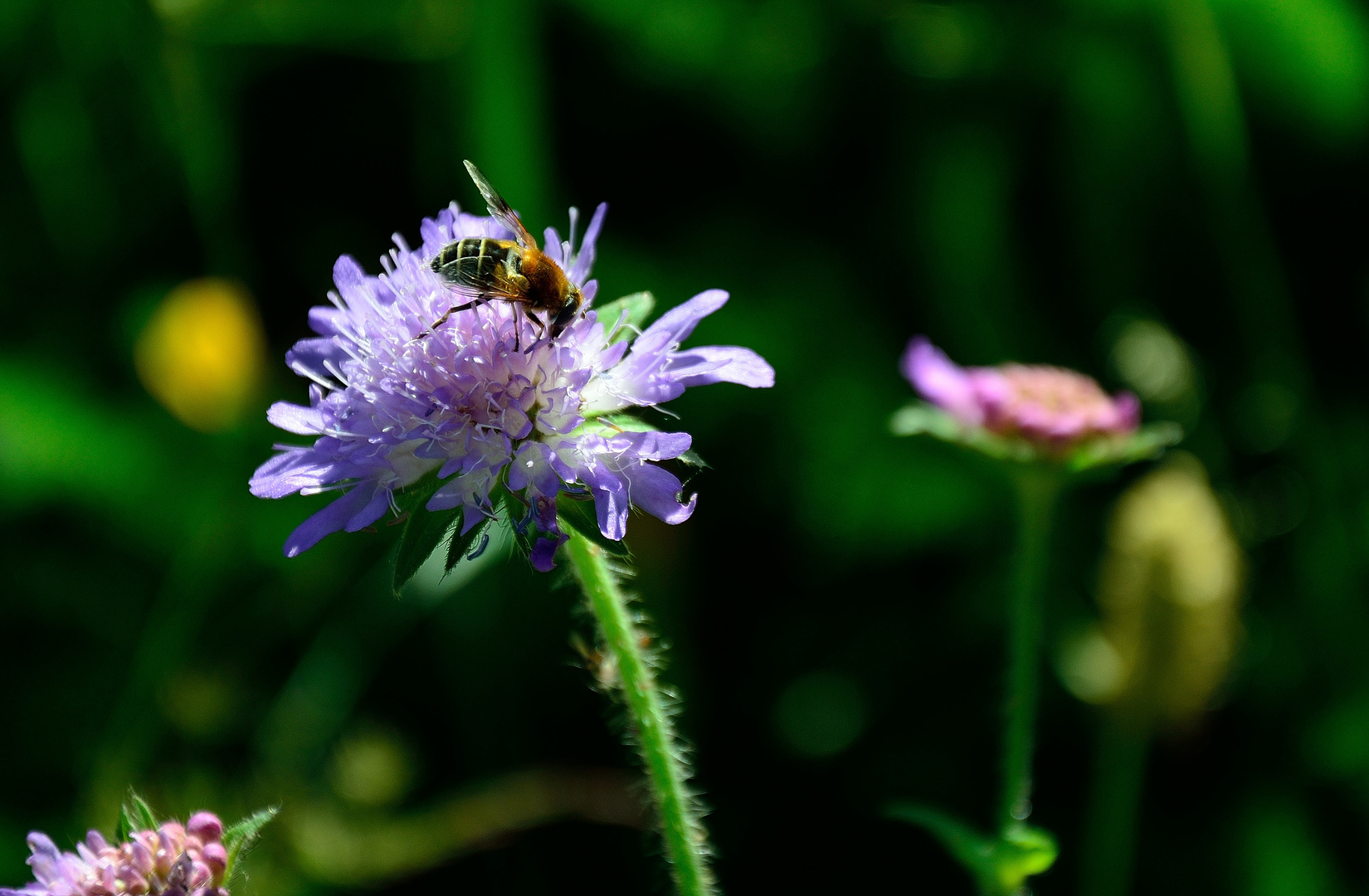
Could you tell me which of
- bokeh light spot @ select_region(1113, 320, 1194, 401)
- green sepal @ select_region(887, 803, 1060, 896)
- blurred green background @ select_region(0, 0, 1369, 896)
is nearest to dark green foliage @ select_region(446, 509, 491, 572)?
green sepal @ select_region(887, 803, 1060, 896)

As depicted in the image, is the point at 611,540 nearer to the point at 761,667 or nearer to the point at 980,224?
the point at 761,667

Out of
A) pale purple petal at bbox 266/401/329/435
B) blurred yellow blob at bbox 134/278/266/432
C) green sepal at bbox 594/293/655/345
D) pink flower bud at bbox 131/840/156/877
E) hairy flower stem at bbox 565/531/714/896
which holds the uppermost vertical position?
blurred yellow blob at bbox 134/278/266/432

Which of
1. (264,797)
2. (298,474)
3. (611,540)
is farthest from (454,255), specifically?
(264,797)

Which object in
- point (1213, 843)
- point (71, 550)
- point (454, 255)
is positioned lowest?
point (1213, 843)

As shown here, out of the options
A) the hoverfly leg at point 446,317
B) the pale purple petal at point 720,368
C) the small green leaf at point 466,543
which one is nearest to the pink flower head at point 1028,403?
the pale purple petal at point 720,368

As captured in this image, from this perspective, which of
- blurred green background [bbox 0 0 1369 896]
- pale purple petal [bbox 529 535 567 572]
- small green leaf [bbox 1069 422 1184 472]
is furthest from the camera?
blurred green background [bbox 0 0 1369 896]

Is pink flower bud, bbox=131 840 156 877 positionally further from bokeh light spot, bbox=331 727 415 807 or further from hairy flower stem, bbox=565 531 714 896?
bokeh light spot, bbox=331 727 415 807
